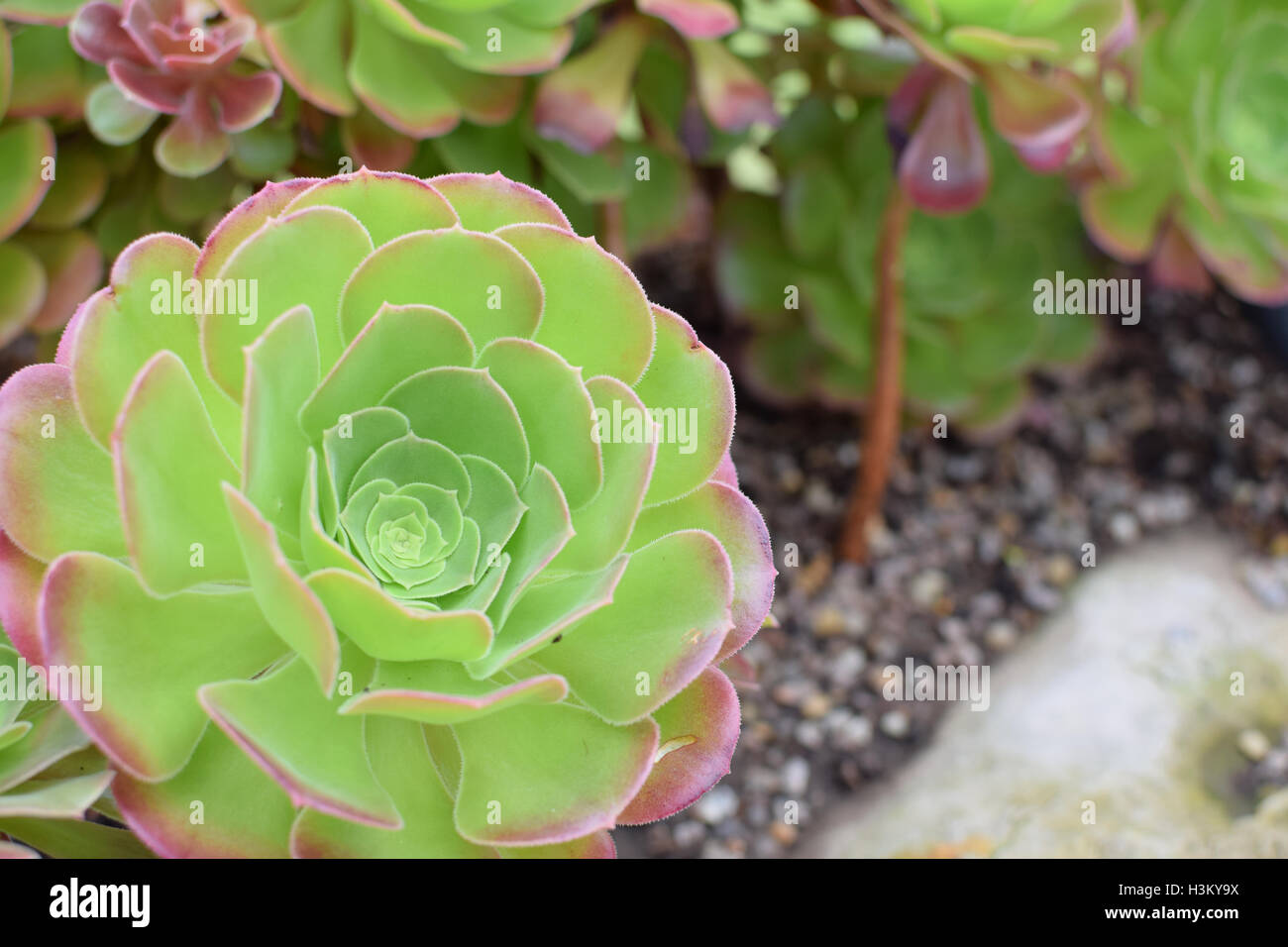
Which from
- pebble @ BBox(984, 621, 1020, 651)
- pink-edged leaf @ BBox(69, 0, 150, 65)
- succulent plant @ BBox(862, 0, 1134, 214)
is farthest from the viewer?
pebble @ BBox(984, 621, 1020, 651)

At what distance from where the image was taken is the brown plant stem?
1.05 m

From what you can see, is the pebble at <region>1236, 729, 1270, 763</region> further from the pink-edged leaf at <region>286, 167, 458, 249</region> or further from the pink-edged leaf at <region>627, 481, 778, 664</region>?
the pink-edged leaf at <region>286, 167, 458, 249</region>

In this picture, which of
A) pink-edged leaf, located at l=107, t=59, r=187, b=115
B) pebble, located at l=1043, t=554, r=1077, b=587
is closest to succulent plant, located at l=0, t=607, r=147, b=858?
pink-edged leaf, located at l=107, t=59, r=187, b=115

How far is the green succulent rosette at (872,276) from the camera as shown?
116 cm

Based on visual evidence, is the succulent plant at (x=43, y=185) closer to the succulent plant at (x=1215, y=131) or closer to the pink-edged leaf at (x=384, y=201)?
the pink-edged leaf at (x=384, y=201)

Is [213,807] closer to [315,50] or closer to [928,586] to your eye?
[315,50]

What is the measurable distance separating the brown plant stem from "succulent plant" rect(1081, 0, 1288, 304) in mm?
173

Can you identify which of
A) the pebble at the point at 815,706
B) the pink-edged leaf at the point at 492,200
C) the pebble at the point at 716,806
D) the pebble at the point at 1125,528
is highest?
the pink-edged leaf at the point at 492,200

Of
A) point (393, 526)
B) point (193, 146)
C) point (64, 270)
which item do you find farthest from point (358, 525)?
point (64, 270)

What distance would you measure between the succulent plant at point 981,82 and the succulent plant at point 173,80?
1.41 feet

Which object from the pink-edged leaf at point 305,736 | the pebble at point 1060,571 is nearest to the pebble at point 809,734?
the pebble at point 1060,571

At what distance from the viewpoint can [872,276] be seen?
1.15m

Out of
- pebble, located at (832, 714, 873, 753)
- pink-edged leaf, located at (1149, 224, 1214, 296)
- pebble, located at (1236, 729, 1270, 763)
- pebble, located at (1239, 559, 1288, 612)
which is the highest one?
pink-edged leaf, located at (1149, 224, 1214, 296)

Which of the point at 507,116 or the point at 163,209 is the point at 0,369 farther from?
the point at 507,116
